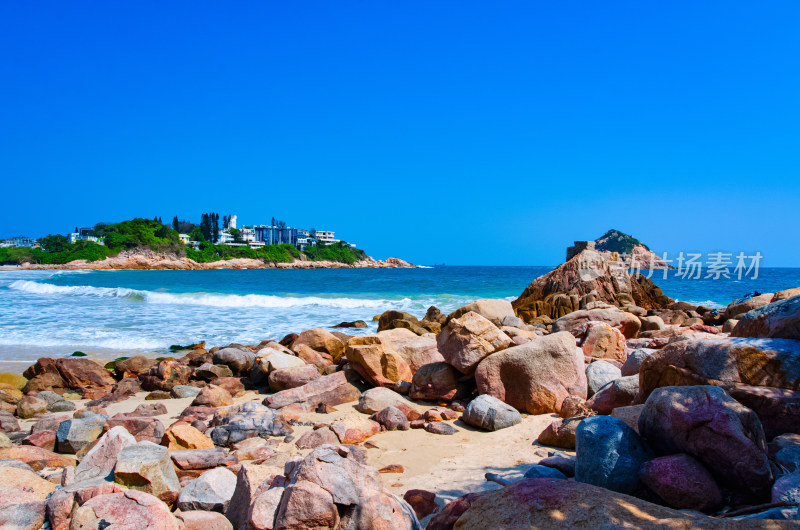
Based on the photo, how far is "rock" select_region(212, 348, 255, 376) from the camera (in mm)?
9922

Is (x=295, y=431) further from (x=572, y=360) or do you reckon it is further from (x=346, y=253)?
(x=346, y=253)

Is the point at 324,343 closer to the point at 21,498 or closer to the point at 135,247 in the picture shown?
the point at 21,498

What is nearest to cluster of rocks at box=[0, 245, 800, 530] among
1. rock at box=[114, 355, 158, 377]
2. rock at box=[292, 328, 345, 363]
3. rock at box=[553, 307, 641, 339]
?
rock at box=[114, 355, 158, 377]

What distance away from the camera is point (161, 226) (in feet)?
372

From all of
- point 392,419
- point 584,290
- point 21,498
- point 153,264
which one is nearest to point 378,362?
point 392,419

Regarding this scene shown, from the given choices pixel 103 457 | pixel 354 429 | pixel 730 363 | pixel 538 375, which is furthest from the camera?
pixel 538 375

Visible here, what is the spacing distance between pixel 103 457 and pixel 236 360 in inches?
225

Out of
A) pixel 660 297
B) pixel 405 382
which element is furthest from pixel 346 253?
pixel 405 382

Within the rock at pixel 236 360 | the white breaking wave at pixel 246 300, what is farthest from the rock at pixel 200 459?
the white breaking wave at pixel 246 300

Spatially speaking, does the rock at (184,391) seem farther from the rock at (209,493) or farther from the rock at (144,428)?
the rock at (209,493)

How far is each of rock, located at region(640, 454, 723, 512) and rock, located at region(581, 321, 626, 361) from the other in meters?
5.88

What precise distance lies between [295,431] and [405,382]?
2.43 m

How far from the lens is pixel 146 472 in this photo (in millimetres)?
3789

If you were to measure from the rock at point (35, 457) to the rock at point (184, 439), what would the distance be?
91 cm
